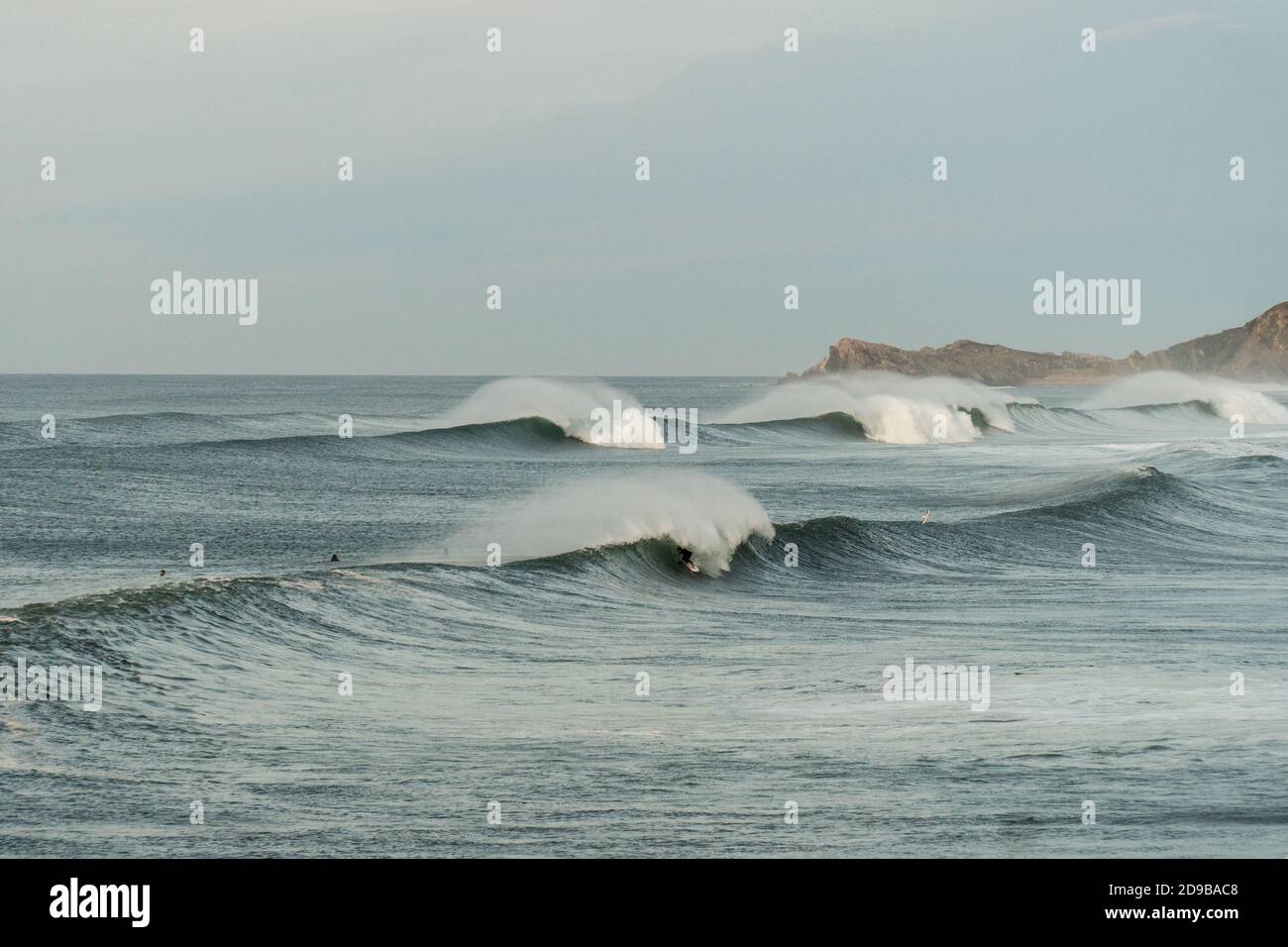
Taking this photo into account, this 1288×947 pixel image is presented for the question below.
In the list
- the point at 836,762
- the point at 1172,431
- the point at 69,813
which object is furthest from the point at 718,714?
the point at 1172,431

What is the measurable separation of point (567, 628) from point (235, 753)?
22.5ft

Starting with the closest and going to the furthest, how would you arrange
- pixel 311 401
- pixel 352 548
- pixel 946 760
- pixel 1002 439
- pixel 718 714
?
pixel 946 760 → pixel 718 714 → pixel 352 548 → pixel 1002 439 → pixel 311 401

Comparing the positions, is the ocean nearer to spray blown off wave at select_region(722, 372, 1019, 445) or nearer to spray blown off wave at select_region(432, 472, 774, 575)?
spray blown off wave at select_region(432, 472, 774, 575)

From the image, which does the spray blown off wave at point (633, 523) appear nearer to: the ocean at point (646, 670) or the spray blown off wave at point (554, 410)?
the ocean at point (646, 670)

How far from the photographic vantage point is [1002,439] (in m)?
59.5

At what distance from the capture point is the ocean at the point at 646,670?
7867 mm

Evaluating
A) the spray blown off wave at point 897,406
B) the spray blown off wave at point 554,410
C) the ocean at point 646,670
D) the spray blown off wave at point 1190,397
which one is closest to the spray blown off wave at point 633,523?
the ocean at point 646,670

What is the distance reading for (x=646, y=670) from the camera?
43.7ft

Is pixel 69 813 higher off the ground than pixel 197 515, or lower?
lower

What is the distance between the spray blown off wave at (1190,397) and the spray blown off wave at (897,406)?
13327mm

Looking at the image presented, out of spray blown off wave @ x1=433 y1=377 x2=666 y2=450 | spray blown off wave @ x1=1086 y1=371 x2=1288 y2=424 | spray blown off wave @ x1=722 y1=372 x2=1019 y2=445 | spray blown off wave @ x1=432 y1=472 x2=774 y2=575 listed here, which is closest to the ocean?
spray blown off wave @ x1=432 y1=472 x2=774 y2=575

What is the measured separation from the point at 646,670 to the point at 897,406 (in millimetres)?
49751

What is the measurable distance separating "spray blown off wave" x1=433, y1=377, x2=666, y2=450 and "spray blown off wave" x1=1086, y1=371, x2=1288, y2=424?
107 ft

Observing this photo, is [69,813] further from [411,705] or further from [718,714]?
[718,714]
